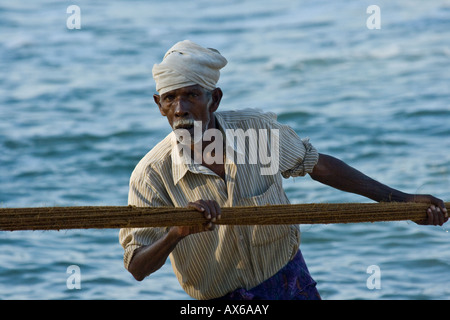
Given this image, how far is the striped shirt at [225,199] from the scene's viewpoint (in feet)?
7.49

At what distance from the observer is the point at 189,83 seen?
225cm

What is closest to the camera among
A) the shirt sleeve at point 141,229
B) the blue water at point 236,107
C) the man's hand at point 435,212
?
the shirt sleeve at point 141,229

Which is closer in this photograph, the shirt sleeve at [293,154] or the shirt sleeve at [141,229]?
the shirt sleeve at [141,229]

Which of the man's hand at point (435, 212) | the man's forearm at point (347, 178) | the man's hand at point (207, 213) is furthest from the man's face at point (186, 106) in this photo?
the man's hand at point (435, 212)

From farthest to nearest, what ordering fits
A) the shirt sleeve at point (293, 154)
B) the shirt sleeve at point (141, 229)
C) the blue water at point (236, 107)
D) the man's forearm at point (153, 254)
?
the blue water at point (236, 107) → the shirt sleeve at point (293, 154) → the shirt sleeve at point (141, 229) → the man's forearm at point (153, 254)

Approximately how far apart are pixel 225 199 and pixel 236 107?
16.7 ft

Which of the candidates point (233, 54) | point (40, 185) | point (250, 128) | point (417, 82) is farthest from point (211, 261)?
point (233, 54)

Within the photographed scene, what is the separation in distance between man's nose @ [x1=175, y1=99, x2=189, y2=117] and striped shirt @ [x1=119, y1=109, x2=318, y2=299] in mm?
104

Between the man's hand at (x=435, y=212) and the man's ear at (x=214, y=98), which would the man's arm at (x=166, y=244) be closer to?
the man's ear at (x=214, y=98)

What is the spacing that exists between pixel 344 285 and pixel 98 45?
571 cm

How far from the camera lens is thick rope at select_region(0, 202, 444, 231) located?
1.97 metres

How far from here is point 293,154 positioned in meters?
2.46

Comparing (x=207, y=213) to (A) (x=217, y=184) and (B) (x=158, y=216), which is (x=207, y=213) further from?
(A) (x=217, y=184)

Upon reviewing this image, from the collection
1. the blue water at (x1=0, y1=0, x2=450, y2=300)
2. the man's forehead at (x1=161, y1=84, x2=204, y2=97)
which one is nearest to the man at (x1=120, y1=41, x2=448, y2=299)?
the man's forehead at (x1=161, y1=84, x2=204, y2=97)
